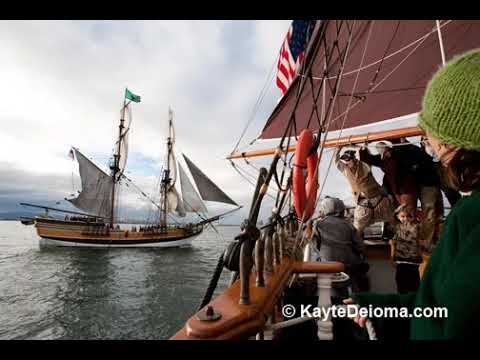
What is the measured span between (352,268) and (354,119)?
7.26m

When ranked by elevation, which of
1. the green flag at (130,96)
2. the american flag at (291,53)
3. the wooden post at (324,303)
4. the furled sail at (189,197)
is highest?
the green flag at (130,96)

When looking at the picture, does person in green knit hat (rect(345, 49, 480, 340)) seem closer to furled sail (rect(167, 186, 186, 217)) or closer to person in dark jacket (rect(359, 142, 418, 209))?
person in dark jacket (rect(359, 142, 418, 209))

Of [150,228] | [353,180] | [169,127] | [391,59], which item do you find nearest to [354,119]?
[391,59]

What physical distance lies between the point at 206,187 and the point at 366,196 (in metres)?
34.3

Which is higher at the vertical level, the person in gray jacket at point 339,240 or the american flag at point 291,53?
the american flag at point 291,53

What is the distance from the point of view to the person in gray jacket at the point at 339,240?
299 cm

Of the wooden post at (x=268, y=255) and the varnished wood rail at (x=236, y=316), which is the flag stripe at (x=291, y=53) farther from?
the varnished wood rail at (x=236, y=316)

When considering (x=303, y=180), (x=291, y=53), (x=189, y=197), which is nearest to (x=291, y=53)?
(x=291, y=53)

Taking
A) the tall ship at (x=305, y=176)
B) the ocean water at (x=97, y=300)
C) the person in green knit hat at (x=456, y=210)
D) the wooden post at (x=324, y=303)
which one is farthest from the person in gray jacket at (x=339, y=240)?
the ocean water at (x=97, y=300)

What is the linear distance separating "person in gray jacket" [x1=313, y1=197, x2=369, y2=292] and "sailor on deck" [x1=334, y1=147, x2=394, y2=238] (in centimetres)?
83

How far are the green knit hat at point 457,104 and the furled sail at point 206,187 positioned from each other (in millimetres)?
35486

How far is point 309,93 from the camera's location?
33.7ft

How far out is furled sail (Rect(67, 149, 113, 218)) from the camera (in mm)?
33062

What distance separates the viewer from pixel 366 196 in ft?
12.7
